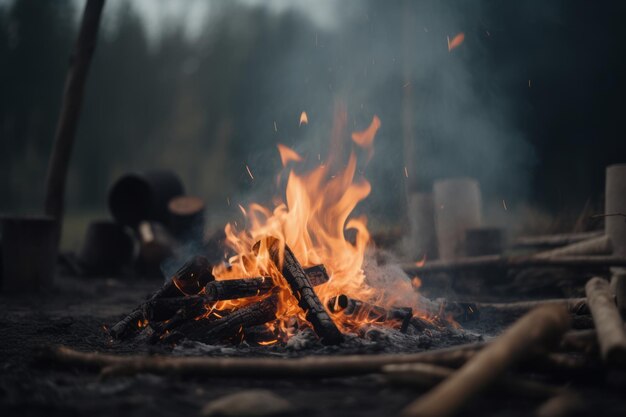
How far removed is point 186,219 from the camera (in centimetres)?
1091

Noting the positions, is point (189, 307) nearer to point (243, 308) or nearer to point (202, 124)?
point (243, 308)

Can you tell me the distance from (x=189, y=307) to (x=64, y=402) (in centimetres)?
150

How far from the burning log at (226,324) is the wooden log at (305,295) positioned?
0.25 metres

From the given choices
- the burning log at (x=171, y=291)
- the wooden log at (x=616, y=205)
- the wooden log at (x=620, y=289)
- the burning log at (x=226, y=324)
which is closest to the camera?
the burning log at (x=226, y=324)

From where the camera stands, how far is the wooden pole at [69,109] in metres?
8.23

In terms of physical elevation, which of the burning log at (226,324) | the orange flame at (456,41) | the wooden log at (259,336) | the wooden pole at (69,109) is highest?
the orange flame at (456,41)

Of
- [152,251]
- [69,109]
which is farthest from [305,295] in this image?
[152,251]

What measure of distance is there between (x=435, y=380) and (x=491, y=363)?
42cm

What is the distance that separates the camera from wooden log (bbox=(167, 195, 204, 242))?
10.9 m

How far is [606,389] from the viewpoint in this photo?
2.76 meters

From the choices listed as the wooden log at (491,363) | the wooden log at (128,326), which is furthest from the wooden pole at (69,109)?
the wooden log at (491,363)

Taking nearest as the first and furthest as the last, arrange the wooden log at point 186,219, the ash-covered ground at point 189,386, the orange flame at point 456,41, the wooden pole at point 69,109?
the ash-covered ground at point 189,386 < the wooden pole at point 69,109 < the orange flame at point 456,41 < the wooden log at point 186,219

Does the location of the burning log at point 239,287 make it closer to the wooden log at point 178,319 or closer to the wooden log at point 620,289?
the wooden log at point 178,319

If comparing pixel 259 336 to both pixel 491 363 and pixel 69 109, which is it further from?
pixel 69 109
